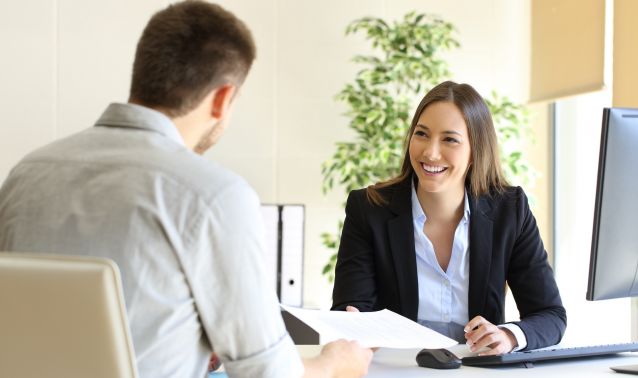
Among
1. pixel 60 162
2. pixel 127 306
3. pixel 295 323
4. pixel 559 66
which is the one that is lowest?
pixel 295 323

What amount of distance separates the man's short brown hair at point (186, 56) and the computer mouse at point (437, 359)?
80cm

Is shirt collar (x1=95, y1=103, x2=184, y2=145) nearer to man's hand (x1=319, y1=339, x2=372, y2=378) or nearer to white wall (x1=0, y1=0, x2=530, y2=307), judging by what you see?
man's hand (x1=319, y1=339, x2=372, y2=378)

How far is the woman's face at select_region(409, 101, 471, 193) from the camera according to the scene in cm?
257

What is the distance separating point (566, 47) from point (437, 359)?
3.38 m

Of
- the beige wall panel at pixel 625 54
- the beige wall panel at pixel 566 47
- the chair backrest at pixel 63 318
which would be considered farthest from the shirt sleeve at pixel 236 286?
the beige wall panel at pixel 566 47

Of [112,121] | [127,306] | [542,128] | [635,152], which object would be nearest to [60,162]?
[112,121]

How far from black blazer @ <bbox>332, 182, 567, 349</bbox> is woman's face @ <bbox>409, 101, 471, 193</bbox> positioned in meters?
0.09

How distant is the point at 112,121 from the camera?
1.44m

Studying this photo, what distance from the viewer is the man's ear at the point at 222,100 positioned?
4.71 feet

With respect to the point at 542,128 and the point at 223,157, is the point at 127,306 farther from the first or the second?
the point at 542,128

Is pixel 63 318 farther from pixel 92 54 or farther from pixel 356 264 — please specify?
pixel 92 54

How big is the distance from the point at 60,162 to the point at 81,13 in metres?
3.82

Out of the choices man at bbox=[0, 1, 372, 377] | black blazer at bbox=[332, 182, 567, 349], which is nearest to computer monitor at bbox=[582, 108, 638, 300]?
black blazer at bbox=[332, 182, 567, 349]

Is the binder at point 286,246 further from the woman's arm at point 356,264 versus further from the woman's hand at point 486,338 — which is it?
the woman's hand at point 486,338
